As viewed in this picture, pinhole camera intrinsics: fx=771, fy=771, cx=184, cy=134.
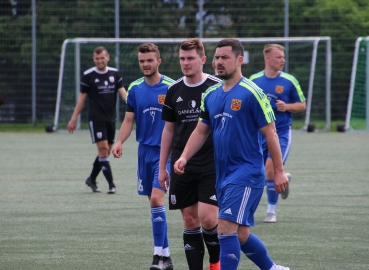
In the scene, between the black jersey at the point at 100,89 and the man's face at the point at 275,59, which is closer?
the man's face at the point at 275,59

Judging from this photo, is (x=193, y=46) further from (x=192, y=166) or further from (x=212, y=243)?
(x=212, y=243)

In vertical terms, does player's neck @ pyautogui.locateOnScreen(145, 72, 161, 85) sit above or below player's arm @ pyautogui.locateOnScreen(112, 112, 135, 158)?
above

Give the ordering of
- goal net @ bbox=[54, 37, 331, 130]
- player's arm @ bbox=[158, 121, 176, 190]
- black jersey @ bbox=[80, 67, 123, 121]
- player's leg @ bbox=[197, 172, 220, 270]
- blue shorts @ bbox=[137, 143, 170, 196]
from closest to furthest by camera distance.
A: 1. player's leg @ bbox=[197, 172, 220, 270]
2. player's arm @ bbox=[158, 121, 176, 190]
3. blue shorts @ bbox=[137, 143, 170, 196]
4. black jersey @ bbox=[80, 67, 123, 121]
5. goal net @ bbox=[54, 37, 331, 130]

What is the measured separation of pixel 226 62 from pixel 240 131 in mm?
531

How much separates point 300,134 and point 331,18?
459 cm

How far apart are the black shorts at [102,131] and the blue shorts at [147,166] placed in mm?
5292

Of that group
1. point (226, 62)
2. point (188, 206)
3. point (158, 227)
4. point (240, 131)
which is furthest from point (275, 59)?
point (240, 131)

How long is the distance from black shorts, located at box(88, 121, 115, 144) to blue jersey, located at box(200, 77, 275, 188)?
695cm

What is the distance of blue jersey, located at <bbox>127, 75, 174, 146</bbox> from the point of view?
7395mm

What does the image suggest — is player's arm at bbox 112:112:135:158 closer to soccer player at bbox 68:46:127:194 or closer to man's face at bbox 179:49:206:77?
man's face at bbox 179:49:206:77

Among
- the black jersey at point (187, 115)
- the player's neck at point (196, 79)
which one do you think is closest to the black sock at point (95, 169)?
the black jersey at point (187, 115)

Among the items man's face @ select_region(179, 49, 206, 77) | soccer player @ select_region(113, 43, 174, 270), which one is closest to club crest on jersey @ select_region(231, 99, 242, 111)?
man's face @ select_region(179, 49, 206, 77)

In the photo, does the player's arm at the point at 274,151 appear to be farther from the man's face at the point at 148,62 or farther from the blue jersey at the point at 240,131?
the man's face at the point at 148,62

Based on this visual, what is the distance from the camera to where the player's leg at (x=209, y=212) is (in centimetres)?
645
